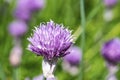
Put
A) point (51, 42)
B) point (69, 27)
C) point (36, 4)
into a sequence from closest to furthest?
point (51, 42)
point (69, 27)
point (36, 4)

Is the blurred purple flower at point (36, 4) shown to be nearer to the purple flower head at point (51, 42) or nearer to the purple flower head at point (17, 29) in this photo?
the purple flower head at point (17, 29)

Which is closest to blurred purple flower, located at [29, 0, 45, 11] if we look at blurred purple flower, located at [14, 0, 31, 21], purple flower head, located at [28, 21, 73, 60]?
blurred purple flower, located at [14, 0, 31, 21]

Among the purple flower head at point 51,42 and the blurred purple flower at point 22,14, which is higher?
the blurred purple flower at point 22,14

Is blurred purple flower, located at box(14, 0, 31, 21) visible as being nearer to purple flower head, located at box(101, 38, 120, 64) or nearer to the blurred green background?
the blurred green background

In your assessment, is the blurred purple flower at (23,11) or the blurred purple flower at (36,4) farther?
the blurred purple flower at (36,4)

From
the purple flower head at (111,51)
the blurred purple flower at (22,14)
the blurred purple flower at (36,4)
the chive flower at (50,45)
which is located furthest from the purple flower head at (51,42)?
the blurred purple flower at (36,4)

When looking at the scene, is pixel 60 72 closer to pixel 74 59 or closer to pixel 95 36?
pixel 74 59

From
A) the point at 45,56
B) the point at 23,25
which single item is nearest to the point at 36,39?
the point at 45,56

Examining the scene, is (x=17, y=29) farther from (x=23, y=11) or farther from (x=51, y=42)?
(x=51, y=42)

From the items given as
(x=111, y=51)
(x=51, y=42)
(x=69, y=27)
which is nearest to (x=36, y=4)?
(x=69, y=27)
